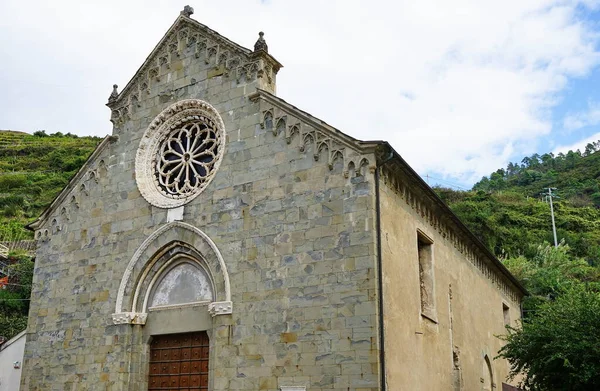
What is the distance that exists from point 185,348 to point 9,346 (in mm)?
7464

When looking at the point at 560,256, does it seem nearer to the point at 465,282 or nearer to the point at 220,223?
the point at 465,282

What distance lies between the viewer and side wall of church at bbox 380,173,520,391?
1342 cm

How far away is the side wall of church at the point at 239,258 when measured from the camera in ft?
42.0

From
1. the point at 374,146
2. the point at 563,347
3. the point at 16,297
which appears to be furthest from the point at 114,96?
the point at 16,297

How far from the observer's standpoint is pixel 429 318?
15.7 m

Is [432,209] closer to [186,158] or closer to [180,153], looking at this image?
[186,158]

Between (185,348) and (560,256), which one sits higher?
(560,256)

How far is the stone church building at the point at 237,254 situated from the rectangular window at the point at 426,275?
0.13 feet

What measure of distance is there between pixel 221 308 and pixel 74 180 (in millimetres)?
7612

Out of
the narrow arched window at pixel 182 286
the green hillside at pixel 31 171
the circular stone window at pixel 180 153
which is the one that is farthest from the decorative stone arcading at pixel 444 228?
the green hillside at pixel 31 171

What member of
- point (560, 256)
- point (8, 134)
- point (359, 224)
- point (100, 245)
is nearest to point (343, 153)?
point (359, 224)

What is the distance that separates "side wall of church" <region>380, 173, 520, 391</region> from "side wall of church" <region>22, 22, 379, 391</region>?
36.0 inches

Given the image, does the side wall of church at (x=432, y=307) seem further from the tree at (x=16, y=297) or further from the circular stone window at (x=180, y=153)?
the tree at (x=16, y=297)

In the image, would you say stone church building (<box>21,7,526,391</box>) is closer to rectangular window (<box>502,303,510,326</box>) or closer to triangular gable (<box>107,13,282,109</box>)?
triangular gable (<box>107,13,282,109</box>)
